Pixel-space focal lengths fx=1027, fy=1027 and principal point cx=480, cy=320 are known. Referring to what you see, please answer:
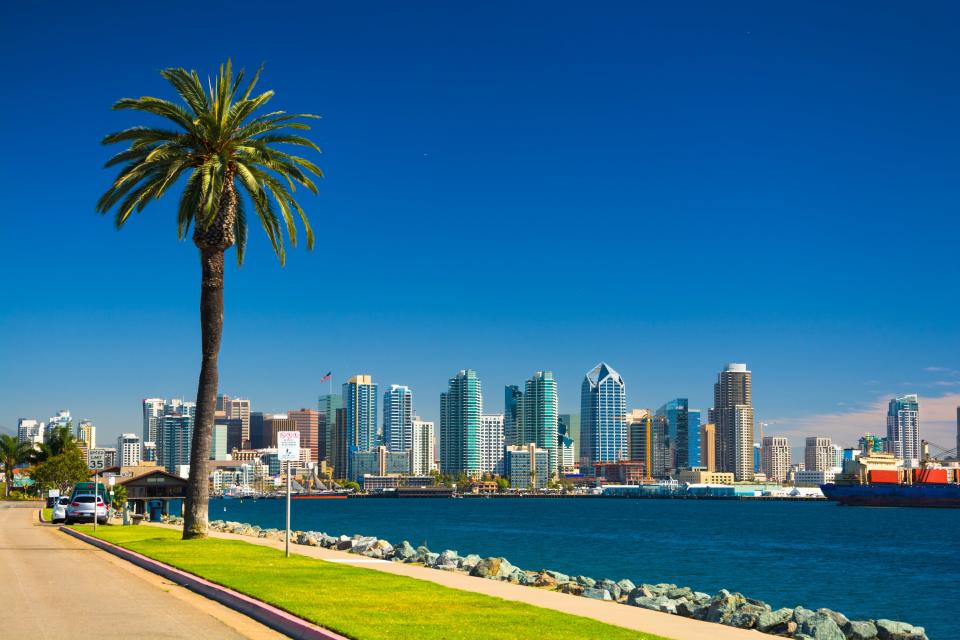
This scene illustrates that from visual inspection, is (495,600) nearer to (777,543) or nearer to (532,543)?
(532,543)

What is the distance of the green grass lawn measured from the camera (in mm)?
16844

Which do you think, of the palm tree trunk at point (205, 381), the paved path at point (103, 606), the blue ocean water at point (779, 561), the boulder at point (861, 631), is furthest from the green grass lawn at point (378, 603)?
the blue ocean water at point (779, 561)

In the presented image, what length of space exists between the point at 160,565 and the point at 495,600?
39.2ft

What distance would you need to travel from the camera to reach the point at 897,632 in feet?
79.7

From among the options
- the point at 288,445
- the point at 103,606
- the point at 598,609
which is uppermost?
the point at 288,445

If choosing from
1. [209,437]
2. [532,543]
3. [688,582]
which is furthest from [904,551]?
[209,437]

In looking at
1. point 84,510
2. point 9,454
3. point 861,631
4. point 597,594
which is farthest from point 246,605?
point 9,454

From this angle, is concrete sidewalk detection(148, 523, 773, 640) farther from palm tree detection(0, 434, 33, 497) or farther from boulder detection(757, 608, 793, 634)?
palm tree detection(0, 434, 33, 497)

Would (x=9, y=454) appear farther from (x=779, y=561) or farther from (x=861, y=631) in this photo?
(x=861, y=631)

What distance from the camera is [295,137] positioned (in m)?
40.2

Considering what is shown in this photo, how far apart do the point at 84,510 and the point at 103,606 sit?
145 ft

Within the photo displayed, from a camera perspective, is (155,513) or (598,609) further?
(155,513)

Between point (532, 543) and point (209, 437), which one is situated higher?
point (209, 437)

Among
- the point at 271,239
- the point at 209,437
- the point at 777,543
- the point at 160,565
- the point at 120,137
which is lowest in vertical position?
the point at 777,543
